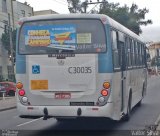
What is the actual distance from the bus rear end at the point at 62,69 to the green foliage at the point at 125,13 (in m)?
50.6

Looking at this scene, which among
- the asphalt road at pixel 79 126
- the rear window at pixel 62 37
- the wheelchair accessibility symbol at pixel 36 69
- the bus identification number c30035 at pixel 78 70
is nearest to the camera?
the bus identification number c30035 at pixel 78 70

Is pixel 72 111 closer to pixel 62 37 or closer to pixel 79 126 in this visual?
pixel 62 37

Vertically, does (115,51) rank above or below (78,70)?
above

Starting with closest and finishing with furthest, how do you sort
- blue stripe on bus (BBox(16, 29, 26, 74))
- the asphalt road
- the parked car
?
blue stripe on bus (BBox(16, 29, 26, 74)) < the asphalt road < the parked car

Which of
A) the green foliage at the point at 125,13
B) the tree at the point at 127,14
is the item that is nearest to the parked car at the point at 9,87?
the green foliage at the point at 125,13

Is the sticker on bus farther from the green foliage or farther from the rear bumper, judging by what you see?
the green foliage

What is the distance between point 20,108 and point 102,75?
2.28m

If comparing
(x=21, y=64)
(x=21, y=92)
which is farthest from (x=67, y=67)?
(x=21, y=92)

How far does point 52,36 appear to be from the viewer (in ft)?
40.2

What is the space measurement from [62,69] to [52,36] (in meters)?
0.91

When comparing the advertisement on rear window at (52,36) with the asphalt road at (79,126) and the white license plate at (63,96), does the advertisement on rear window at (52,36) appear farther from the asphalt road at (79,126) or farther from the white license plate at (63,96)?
the asphalt road at (79,126)

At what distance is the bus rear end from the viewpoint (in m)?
11.8

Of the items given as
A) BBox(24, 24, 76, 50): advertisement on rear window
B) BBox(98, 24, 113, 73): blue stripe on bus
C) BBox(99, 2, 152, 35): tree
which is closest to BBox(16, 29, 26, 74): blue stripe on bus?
BBox(24, 24, 76, 50): advertisement on rear window

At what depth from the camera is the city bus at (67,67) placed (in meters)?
11.8
